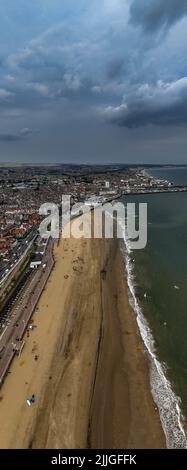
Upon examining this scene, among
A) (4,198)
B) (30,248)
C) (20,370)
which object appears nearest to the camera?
(20,370)

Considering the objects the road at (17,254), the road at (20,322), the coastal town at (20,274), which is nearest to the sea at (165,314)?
the coastal town at (20,274)

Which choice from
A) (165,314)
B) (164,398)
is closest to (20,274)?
(165,314)

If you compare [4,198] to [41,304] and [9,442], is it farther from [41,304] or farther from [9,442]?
[9,442]

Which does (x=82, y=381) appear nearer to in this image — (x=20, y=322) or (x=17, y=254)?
(x=20, y=322)

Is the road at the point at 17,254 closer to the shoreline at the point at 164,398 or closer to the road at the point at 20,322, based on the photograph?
the road at the point at 20,322

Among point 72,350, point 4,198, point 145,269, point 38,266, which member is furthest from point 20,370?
point 4,198

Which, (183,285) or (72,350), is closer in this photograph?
(72,350)

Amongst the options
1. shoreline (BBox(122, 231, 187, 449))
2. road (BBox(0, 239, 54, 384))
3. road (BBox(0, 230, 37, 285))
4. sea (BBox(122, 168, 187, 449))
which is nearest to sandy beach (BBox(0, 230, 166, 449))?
shoreline (BBox(122, 231, 187, 449))
